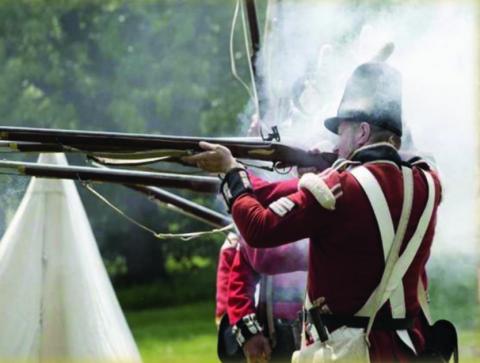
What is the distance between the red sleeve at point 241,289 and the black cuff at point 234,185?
1399mm

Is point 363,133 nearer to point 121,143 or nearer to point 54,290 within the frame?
point 121,143

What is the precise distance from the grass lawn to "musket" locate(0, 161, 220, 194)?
9.76ft

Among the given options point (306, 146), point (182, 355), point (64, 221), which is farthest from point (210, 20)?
point (306, 146)

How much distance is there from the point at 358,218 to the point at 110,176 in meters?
1.47

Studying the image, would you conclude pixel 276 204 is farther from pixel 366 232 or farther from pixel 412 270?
pixel 412 270

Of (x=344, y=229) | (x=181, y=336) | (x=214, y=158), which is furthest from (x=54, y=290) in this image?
(x=181, y=336)

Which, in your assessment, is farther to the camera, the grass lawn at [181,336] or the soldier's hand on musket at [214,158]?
the grass lawn at [181,336]

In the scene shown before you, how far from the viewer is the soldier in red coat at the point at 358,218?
3820mm

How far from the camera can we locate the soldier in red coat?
3820 mm

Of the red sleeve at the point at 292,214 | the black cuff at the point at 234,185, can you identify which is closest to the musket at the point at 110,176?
the black cuff at the point at 234,185

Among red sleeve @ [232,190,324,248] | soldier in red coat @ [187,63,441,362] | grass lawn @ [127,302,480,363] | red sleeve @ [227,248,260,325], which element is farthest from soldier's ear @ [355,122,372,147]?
grass lawn @ [127,302,480,363]

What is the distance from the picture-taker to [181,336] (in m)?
11.8

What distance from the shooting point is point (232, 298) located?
5301 millimetres

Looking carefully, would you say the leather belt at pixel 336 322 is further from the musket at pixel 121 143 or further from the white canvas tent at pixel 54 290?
the white canvas tent at pixel 54 290
